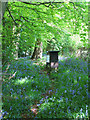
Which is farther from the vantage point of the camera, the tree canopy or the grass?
the tree canopy

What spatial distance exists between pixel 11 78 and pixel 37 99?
1725 millimetres

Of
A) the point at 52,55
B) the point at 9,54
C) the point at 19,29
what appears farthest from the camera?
the point at 52,55

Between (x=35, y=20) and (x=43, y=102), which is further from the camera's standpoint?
(x=35, y=20)

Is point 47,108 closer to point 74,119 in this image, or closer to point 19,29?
point 74,119

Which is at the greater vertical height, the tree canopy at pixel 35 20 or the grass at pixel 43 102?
the tree canopy at pixel 35 20

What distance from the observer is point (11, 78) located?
4.27 m

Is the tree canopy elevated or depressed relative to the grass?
elevated

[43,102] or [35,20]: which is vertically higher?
[35,20]

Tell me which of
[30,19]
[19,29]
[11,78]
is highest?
[30,19]

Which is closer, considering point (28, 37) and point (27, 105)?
point (27, 105)

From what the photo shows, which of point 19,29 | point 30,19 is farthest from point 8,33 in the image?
point 30,19

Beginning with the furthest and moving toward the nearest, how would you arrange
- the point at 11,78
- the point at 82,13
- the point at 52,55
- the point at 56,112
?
the point at 52,55 → the point at 11,78 → the point at 82,13 → the point at 56,112

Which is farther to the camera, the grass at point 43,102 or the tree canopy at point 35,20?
the tree canopy at point 35,20

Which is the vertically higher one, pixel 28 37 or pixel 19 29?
pixel 19 29
